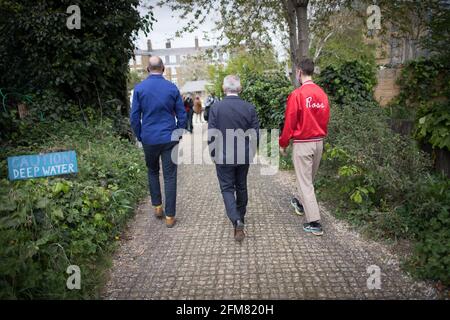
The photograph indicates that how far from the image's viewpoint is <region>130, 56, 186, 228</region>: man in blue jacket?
416cm

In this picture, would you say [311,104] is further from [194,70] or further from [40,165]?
[194,70]

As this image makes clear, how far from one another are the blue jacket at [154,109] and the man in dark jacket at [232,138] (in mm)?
591

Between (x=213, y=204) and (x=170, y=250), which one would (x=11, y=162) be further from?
(x=213, y=204)

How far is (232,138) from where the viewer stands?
3867mm

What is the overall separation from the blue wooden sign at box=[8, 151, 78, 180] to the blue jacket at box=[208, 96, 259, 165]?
1601 millimetres

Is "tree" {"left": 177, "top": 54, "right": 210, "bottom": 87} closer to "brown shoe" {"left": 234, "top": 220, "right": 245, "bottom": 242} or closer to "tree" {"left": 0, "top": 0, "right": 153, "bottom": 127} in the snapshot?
"tree" {"left": 0, "top": 0, "right": 153, "bottom": 127}

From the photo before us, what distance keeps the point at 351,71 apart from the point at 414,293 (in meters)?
5.90

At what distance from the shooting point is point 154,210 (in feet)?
16.9

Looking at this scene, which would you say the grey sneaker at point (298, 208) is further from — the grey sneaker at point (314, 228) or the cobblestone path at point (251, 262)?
the grey sneaker at point (314, 228)

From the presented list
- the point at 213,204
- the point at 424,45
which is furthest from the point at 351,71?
the point at 213,204

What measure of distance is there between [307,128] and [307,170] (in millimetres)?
517

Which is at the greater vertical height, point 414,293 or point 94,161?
point 94,161

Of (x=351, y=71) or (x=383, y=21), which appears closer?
(x=351, y=71)
